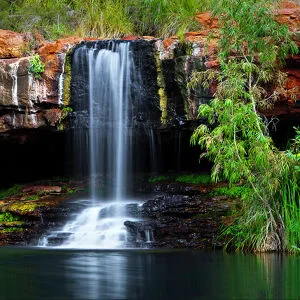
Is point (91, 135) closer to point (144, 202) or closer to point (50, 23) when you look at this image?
point (144, 202)

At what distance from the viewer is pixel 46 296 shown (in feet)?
21.9

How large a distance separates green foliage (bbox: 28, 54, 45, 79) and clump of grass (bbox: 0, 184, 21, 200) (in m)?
4.52

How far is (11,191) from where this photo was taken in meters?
19.2

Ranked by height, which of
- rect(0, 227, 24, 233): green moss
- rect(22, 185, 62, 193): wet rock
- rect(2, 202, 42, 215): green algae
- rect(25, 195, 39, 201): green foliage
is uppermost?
rect(22, 185, 62, 193): wet rock

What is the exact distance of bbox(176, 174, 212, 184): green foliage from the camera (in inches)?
696

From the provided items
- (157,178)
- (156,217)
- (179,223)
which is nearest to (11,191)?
(157,178)

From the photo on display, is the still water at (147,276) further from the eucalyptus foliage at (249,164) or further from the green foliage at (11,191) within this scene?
the green foliage at (11,191)

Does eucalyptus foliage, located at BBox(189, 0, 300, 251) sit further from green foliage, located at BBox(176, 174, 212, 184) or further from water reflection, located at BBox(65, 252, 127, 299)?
green foliage, located at BBox(176, 174, 212, 184)

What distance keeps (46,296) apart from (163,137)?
1177 cm

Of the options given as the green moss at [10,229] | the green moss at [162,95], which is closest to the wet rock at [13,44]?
the green moss at [162,95]

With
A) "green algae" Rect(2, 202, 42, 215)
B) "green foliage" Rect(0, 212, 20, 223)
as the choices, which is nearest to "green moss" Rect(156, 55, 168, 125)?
"green algae" Rect(2, 202, 42, 215)

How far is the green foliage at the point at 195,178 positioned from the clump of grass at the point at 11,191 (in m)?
5.58

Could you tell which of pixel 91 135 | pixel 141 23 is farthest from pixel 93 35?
pixel 91 135

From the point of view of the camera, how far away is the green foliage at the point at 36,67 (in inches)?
649
